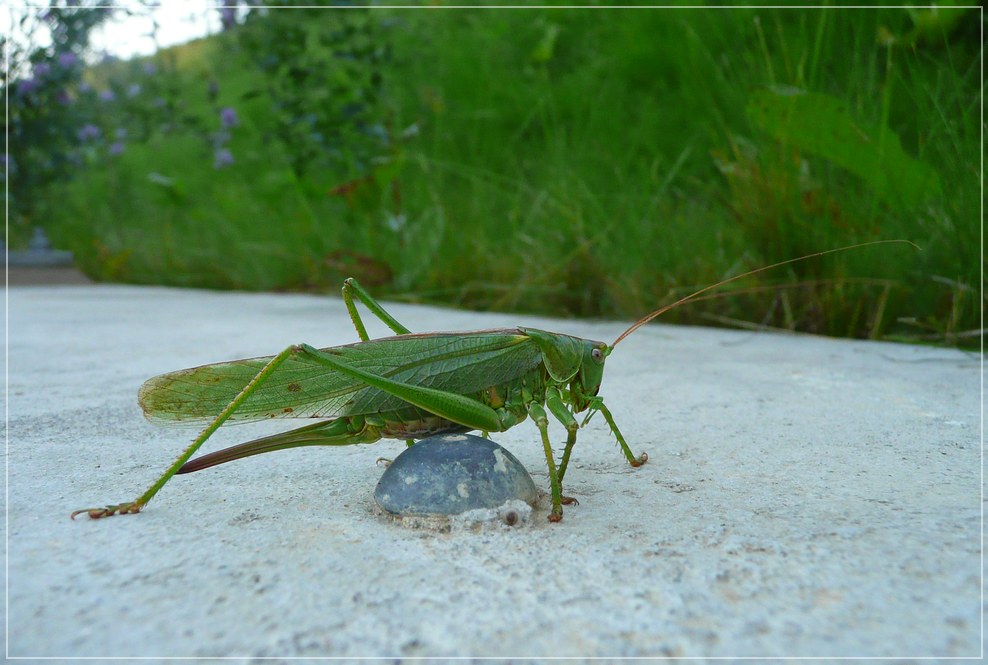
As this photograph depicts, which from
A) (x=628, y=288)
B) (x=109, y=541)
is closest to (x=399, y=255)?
(x=628, y=288)

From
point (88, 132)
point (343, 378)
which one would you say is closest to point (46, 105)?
point (88, 132)

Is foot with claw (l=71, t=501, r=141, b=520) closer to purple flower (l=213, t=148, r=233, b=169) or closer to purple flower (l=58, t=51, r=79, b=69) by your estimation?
purple flower (l=213, t=148, r=233, b=169)

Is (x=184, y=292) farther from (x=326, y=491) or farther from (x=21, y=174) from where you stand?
(x=326, y=491)

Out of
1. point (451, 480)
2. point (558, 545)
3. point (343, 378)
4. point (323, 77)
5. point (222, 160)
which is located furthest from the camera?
point (222, 160)

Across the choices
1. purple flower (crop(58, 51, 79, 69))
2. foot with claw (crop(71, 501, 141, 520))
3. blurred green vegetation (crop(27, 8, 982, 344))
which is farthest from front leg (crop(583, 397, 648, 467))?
purple flower (crop(58, 51, 79, 69))

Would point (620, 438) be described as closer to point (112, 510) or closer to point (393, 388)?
point (393, 388)
